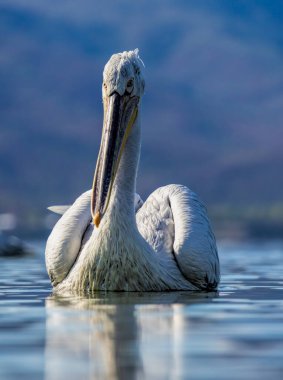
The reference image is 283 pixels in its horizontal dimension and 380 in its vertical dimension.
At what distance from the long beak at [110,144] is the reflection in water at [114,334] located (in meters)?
0.67

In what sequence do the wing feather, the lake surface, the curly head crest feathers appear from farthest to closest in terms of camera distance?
the wing feather
the curly head crest feathers
the lake surface

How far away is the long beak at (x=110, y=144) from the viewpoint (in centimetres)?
758

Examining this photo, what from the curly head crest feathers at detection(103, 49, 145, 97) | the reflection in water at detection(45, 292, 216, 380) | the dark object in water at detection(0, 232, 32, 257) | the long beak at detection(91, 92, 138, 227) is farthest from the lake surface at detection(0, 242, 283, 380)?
the dark object in water at detection(0, 232, 32, 257)

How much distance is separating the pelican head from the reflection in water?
29.6 inches

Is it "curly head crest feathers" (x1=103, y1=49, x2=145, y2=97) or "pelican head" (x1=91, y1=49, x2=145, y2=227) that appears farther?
"curly head crest feathers" (x1=103, y1=49, x2=145, y2=97)

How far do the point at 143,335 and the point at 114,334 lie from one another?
0.45 feet

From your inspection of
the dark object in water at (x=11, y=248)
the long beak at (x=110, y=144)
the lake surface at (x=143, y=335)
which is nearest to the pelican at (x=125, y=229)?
the long beak at (x=110, y=144)

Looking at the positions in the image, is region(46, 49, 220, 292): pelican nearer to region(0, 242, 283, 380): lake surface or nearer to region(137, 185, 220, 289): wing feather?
region(137, 185, 220, 289): wing feather

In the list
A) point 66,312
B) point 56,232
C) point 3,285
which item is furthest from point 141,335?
point 3,285

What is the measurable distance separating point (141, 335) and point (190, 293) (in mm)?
2989

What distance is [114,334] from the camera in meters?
4.97

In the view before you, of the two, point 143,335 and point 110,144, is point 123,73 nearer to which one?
point 110,144

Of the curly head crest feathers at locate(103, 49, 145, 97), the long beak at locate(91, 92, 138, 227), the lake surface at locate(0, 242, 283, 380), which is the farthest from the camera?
the curly head crest feathers at locate(103, 49, 145, 97)

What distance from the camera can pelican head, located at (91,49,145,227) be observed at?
25.0 feet
